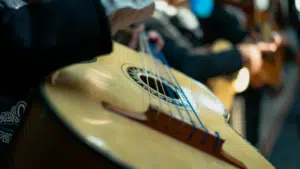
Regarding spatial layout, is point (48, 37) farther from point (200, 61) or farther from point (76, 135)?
point (200, 61)

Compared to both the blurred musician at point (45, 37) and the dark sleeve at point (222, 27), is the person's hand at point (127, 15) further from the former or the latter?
the dark sleeve at point (222, 27)

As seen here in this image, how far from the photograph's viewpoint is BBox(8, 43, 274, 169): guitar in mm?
466

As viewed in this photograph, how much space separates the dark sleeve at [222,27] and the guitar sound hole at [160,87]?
1.36 m

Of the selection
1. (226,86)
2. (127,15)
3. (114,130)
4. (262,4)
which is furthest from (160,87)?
(262,4)

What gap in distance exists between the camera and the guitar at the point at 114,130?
0.47m

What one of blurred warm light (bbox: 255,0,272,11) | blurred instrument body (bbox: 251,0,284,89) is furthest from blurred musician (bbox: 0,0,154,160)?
blurred warm light (bbox: 255,0,272,11)

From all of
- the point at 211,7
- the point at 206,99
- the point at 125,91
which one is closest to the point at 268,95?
the point at 211,7

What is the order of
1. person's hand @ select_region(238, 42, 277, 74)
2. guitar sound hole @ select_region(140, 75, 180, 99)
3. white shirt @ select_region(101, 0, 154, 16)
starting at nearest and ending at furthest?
white shirt @ select_region(101, 0, 154, 16), guitar sound hole @ select_region(140, 75, 180, 99), person's hand @ select_region(238, 42, 277, 74)

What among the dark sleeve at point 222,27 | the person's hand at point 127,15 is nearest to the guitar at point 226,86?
the dark sleeve at point 222,27

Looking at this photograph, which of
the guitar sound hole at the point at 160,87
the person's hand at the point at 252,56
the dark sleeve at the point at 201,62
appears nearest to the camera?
the guitar sound hole at the point at 160,87

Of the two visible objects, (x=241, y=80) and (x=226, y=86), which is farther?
(x=241, y=80)

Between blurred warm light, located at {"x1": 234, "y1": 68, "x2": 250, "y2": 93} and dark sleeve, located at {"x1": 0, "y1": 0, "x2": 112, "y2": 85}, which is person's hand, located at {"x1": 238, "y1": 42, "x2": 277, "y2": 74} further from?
dark sleeve, located at {"x1": 0, "y1": 0, "x2": 112, "y2": 85}

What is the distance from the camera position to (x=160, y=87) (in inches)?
30.8

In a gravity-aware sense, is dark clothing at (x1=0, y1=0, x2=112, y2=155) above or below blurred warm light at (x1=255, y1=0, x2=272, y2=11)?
above
